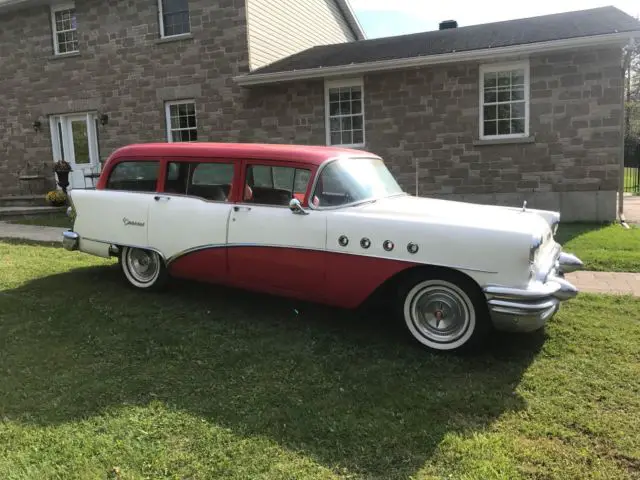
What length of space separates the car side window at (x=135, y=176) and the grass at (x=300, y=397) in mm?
1318

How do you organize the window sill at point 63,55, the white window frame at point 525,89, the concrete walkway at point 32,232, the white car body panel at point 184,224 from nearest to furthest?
1. the white car body panel at point 184,224
2. the concrete walkway at point 32,232
3. the white window frame at point 525,89
4. the window sill at point 63,55

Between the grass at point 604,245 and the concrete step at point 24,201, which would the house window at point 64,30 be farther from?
the grass at point 604,245

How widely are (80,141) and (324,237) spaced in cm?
1404

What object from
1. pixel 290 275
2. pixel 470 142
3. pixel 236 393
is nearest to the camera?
pixel 236 393

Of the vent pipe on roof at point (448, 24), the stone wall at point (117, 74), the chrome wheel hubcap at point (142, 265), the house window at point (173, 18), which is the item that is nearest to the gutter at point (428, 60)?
the stone wall at point (117, 74)

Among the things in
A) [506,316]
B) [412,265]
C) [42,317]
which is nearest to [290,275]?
[412,265]

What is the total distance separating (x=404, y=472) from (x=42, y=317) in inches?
159

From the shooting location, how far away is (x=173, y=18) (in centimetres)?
1453

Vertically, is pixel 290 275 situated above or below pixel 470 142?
below

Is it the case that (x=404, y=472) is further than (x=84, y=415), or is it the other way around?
(x=84, y=415)

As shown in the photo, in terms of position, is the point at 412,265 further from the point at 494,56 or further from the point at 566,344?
the point at 494,56

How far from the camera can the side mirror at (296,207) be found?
4.57 m

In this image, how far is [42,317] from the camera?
5.26 m

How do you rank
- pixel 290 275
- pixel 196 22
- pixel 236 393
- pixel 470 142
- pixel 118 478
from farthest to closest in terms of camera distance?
pixel 196 22
pixel 470 142
pixel 290 275
pixel 236 393
pixel 118 478
